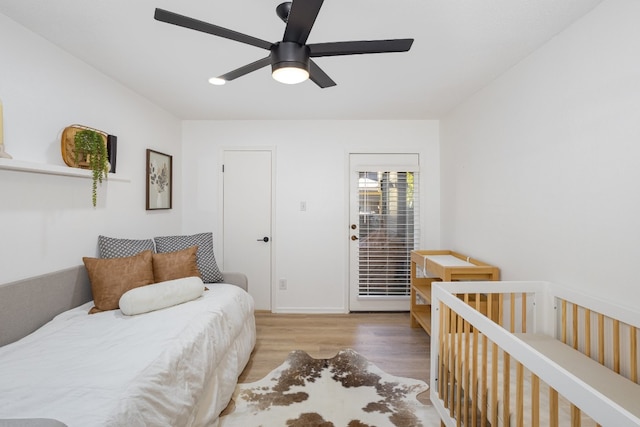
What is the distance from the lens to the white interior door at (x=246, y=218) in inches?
139

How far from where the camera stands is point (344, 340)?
112 inches

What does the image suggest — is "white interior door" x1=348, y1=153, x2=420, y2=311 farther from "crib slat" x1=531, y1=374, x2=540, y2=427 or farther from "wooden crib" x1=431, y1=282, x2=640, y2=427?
"crib slat" x1=531, y1=374, x2=540, y2=427

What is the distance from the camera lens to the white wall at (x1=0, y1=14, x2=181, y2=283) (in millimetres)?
1656

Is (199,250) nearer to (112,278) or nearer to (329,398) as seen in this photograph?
(112,278)

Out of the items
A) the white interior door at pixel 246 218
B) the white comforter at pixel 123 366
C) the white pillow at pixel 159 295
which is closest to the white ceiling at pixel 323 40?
the white interior door at pixel 246 218

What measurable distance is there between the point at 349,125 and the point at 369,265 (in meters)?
1.70

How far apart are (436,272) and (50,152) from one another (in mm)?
2979

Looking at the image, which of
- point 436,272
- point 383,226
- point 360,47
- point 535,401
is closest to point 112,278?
point 360,47

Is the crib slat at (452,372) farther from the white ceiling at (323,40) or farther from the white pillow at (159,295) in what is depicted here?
the white pillow at (159,295)

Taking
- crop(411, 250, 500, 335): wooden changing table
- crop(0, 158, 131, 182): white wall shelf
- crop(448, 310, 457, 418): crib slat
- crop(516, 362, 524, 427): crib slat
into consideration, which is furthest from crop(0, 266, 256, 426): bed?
crop(411, 250, 500, 335): wooden changing table

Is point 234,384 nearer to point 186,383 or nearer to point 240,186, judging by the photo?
point 186,383

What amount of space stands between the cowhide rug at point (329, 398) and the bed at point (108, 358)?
212mm

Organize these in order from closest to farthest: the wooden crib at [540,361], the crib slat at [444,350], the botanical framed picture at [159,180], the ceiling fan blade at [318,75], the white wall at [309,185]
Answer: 1. the wooden crib at [540,361]
2. the ceiling fan blade at [318,75]
3. the crib slat at [444,350]
4. the botanical framed picture at [159,180]
5. the white wall at [309,185]

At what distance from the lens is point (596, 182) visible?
4.99ft
